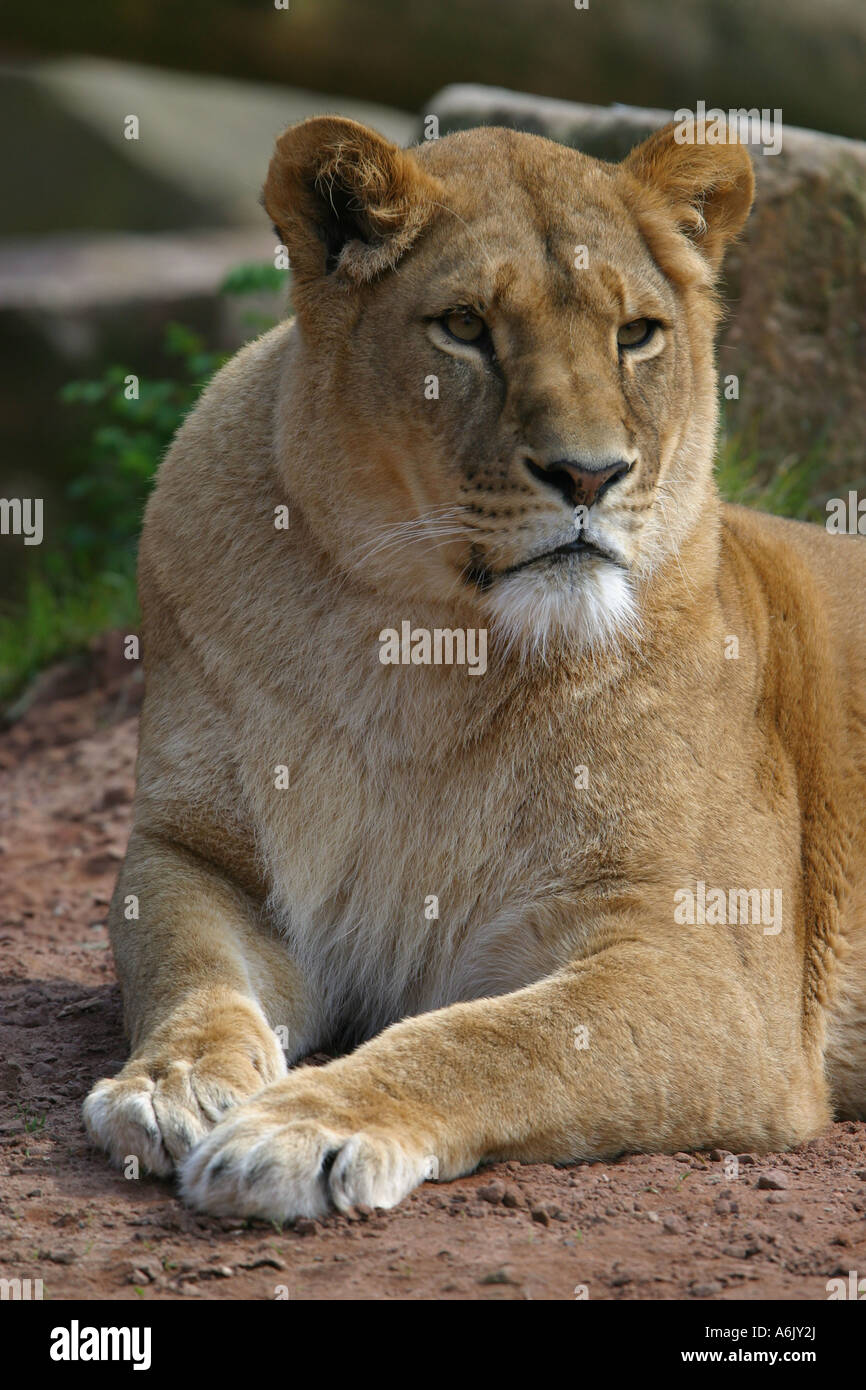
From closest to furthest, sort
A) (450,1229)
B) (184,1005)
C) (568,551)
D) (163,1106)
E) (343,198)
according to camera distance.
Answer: (450,1229) → (163,1106) → (568,551) → (184,1005) → (343,198)

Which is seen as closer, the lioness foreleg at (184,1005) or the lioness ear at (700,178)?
the lioness foreleg at (184,1005)

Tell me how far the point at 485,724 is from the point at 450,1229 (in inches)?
39.9

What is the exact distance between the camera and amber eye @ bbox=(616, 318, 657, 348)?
3207 mm

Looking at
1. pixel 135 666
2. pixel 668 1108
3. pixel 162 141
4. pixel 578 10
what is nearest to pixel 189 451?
pixel 668 1108

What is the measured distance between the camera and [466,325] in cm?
309

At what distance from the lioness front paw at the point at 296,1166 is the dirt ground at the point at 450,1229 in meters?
0.03

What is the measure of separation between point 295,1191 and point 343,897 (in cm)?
85

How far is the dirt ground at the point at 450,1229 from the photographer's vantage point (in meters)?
2.41
